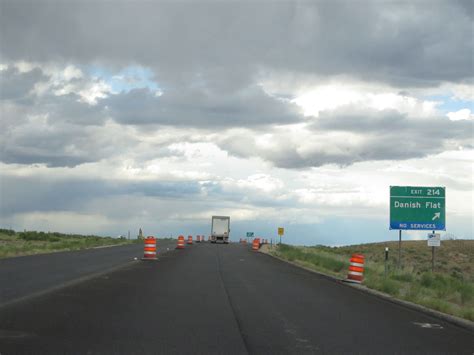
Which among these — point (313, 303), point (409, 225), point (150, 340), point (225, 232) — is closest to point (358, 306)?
point (313, 303)

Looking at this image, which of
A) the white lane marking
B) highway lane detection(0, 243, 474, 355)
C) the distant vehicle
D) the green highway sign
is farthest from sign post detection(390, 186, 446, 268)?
the distant vehicle

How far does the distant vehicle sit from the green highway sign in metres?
54.2

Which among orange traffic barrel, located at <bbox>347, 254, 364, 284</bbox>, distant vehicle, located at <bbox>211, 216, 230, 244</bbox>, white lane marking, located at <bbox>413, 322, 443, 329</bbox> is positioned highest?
distant vehicle, located at <bbox>211, 216, 230, 244</bbox>

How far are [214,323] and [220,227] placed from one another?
7188 cm

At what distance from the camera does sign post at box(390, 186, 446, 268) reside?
29578 mm

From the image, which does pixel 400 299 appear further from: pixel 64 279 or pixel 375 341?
pixel 64 279

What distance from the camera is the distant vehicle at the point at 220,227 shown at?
83188 mm

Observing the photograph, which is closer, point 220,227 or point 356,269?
point 356,269

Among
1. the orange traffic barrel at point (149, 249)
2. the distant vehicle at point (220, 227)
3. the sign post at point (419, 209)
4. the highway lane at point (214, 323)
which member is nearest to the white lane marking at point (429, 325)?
the highway lane at point (214, 323)

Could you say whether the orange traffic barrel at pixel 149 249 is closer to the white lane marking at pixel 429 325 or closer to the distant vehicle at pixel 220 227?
the white lane marking at pixel 429 325

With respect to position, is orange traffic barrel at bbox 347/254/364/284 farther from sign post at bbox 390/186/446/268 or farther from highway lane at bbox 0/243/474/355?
sign post at bbox 390/186/446/268

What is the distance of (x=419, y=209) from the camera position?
2966cm

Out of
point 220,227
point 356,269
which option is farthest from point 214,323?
point 220,227

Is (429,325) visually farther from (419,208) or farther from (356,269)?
(419,208)
